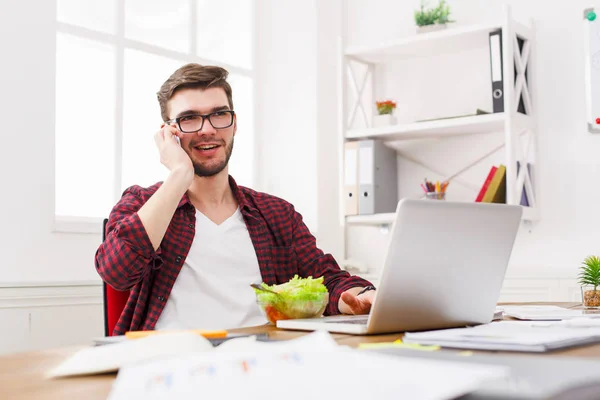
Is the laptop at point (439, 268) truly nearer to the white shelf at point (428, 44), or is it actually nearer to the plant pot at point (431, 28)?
the white shelf at point (428, 44)

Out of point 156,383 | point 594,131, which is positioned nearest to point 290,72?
point 594,131

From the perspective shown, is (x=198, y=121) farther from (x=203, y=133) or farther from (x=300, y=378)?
(x=300, y=378)

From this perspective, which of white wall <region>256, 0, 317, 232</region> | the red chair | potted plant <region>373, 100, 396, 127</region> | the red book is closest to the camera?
the red chair

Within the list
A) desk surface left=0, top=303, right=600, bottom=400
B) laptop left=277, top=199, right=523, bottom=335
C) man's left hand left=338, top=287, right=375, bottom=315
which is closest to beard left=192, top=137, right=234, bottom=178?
man's left hand left=338, top=287, right=375, bottom=315

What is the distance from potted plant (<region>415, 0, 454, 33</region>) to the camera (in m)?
3.10

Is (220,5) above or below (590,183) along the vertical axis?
above

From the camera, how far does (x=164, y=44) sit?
126 inches

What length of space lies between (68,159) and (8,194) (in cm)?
40

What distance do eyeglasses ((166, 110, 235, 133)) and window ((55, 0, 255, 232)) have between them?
0.89m

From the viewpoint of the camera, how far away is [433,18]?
10.2 feet

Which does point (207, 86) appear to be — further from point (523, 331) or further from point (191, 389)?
point (191, 389)

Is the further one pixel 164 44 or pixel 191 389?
pixel 164 44

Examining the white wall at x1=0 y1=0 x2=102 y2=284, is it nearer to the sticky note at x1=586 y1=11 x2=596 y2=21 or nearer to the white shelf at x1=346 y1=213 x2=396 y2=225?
the white shelf at x1=346 y1=213 x2=396 y2=225

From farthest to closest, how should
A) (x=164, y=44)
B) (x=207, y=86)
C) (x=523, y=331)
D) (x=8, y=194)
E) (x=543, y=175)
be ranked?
(x=164, y=44) < (x=543, y=175) < (x=8, y=194) < (x=207, y=86) < (x=523, y=331)
